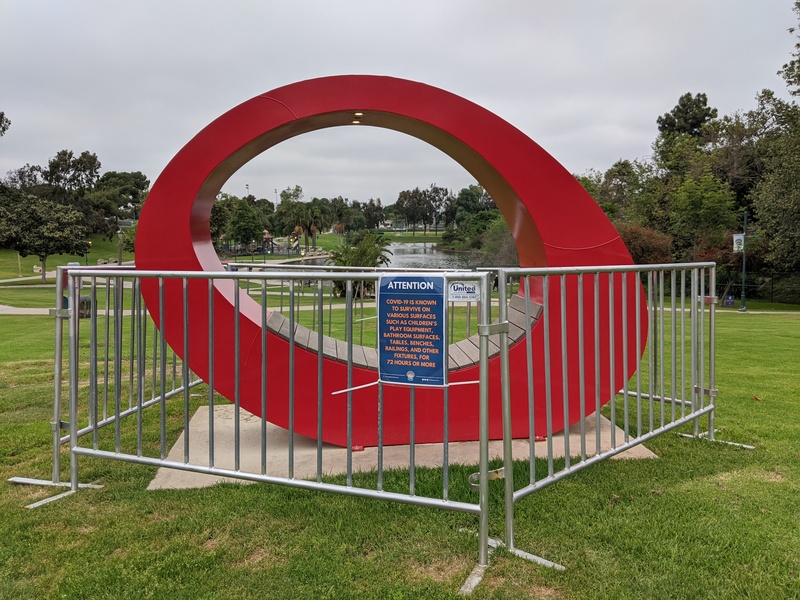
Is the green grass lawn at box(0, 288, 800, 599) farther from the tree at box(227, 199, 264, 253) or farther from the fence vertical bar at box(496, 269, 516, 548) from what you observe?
the tree at box(227, 199, 264, 253)

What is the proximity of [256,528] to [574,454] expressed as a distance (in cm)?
255

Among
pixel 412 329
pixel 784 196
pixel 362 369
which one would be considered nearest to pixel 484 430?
pixel 412 329

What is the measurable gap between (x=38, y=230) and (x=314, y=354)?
145ft

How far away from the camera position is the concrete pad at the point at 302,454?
4.20 meters

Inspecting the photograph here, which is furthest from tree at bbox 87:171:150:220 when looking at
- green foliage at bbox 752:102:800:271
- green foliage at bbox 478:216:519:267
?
green foliage at bbox 752:102:800:271

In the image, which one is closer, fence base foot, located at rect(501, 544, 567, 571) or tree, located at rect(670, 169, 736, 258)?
fence base foot, located at rect(501, 544, 567, 571)

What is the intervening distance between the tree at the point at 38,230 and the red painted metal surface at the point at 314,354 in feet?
140

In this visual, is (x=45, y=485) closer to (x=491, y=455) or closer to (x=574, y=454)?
(x=491, y=455)

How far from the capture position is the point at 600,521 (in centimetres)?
336

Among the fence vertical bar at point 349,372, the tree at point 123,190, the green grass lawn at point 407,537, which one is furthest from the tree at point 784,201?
the tree at point 123,190

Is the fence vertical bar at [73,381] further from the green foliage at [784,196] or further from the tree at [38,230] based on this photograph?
the tree at [38,230]

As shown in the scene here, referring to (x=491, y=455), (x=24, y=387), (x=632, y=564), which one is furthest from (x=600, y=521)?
(x=24, y=387)

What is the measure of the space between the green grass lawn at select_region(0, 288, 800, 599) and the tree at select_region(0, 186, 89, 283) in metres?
43.0

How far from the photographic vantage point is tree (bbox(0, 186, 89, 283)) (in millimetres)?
40750
